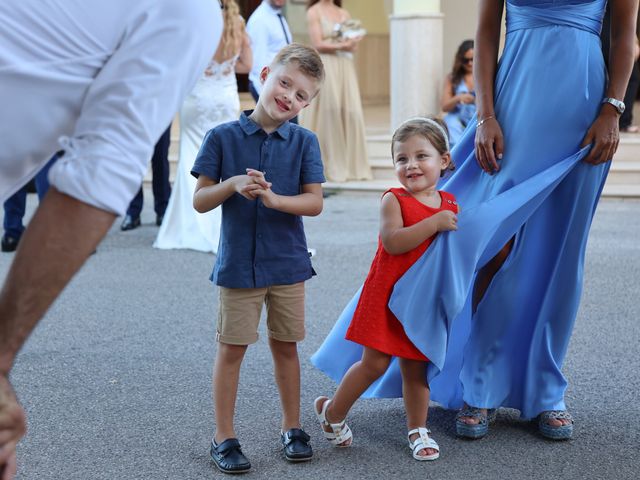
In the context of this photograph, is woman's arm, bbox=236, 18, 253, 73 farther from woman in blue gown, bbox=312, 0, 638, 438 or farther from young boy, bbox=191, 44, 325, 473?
young boy, bbox=191, 44, 325, 473

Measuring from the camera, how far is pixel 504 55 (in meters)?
3.44

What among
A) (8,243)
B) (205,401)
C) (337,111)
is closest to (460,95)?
(337,111)

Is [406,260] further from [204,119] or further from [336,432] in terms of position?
[204,119]

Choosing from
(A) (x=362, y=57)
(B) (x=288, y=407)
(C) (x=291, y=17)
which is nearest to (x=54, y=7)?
(B) (x=288, y=407)

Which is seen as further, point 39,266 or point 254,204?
point 254,204

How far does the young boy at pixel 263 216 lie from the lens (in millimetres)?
3119

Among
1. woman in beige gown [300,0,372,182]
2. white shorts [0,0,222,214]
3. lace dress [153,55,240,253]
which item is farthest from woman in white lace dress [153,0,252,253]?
white shorts [0,0,222,214]

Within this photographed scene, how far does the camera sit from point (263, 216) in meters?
3.18

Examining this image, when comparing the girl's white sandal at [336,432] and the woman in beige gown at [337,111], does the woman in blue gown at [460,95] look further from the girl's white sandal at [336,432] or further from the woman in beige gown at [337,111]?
the girl's white sandal at [336,432]

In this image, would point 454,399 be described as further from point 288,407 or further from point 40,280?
point 40,280

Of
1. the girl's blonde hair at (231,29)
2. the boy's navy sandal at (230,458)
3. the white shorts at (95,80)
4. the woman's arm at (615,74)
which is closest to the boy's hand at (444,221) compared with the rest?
the woman's arm at (615,74)

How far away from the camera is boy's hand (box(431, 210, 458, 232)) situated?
10.4 ft

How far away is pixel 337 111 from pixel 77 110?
362 inches

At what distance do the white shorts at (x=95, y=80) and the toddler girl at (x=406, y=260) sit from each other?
1.99m
